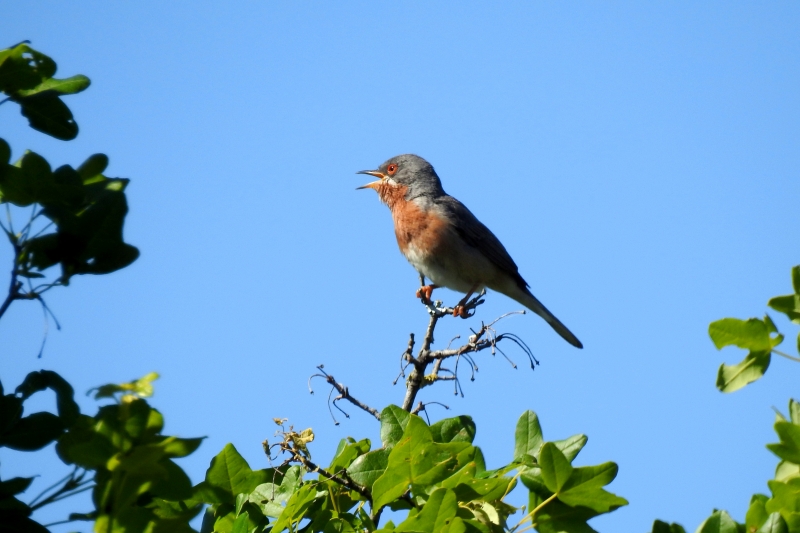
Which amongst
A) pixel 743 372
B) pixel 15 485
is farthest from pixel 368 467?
pixel 743 372

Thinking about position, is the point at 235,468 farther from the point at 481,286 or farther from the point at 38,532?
the point at 481,286

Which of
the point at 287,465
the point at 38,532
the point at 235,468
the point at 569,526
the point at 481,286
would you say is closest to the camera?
the point at 38,532

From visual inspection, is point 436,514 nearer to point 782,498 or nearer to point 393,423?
point 393,423

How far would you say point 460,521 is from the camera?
6.66 feet

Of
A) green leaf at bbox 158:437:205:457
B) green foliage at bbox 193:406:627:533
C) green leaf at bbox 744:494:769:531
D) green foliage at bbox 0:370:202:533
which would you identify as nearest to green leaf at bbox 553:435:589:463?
green foliage at bbox 193:406:627:533

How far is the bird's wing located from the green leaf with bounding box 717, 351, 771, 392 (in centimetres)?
644

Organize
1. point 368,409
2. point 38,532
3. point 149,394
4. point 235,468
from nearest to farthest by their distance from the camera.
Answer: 1. point 149,394
2. point 38,532
3. point 235,468
4. point 368,409

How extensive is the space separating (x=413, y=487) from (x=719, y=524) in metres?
0.82

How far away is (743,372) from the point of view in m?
2.07

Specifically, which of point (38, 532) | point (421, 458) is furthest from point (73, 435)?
point (421, 458)

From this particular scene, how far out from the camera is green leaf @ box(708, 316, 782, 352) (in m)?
2.02

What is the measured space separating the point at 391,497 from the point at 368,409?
1.46m

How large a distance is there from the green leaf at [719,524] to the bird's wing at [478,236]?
21.5 ft

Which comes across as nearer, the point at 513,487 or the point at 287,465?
the point at 513,487
